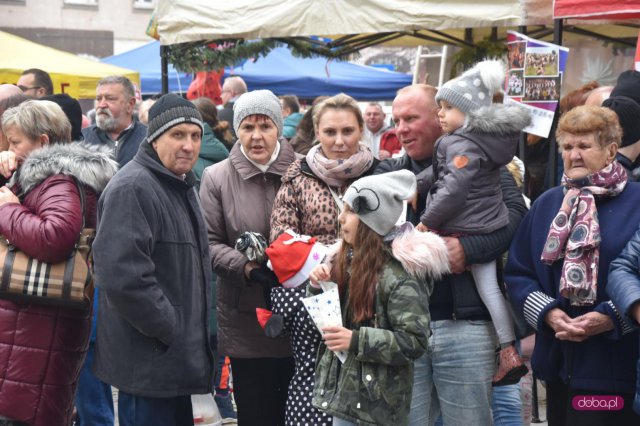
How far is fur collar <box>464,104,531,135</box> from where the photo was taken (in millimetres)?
4051

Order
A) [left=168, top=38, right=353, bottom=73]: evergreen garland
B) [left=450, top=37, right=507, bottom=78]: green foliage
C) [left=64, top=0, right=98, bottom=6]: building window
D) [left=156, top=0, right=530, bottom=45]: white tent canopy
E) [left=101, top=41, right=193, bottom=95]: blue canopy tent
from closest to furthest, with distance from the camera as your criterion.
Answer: [left=156, top=0, right=530, bottom=45]: white tent canopy → [left=168, top=38, right=353, bottom=73]: evergreen garland → [left=450, top=37, right=507, bottom=78]: green foliage → [left=101, top=41, right=193, bottom=95]: blue canopy tent → [left=64, top=0, right=98, bottom=6]: building window

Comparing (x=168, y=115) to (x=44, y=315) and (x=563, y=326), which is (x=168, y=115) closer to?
(x=44, y=315)

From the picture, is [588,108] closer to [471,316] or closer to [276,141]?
[471,316]

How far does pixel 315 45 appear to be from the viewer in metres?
9.42

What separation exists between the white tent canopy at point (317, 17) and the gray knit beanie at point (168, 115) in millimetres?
2807

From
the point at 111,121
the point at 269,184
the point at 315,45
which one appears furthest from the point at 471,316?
the point at 315,45

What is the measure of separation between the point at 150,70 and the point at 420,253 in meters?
14.3

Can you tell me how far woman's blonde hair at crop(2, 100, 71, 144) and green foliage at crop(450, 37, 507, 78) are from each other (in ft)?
16.0

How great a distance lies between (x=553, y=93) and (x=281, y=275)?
8.68ft

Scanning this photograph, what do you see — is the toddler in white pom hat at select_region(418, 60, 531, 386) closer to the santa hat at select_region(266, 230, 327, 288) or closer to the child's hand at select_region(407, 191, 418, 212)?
the child's hand at select_region(407, 191, 418, 212)

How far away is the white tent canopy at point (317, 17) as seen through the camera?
652 cm

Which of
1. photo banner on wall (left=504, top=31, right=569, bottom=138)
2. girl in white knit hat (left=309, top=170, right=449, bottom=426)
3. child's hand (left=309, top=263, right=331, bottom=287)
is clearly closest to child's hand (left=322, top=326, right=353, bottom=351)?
girl in white knit hat (left=309, top=170, right=449, bottom=426)

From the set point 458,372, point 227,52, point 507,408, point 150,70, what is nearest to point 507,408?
point 507,408

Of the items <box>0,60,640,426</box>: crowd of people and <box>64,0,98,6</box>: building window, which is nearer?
<box>0,60,640,426</box>: crowd of people
